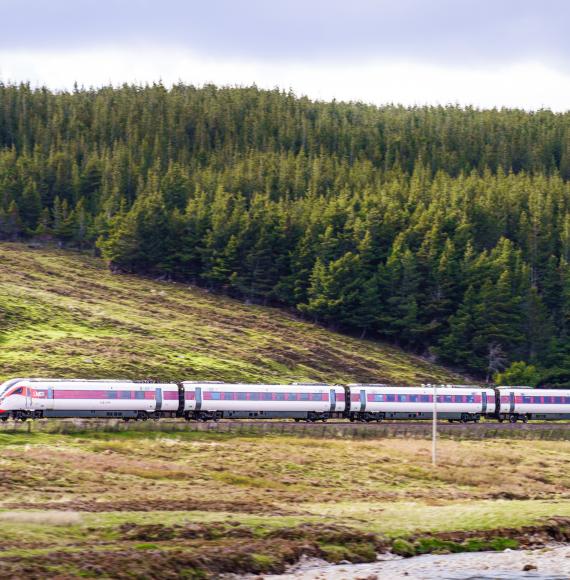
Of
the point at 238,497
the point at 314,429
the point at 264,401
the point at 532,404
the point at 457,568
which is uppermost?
the point at 264,401

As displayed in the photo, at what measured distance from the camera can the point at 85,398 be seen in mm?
78625

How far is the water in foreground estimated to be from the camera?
4606 centimetres

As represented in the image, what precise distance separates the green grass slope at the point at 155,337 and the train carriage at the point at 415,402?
759 inches

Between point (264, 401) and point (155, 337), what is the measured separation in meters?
35.0

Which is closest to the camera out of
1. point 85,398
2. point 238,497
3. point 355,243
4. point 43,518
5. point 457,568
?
point 457,568

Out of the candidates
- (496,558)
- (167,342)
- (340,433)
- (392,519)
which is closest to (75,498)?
(392,519)

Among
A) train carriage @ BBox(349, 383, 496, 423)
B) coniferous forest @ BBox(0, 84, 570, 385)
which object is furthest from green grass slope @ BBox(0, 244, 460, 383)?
train carriage @ BBox(349, 383, 496, 423)

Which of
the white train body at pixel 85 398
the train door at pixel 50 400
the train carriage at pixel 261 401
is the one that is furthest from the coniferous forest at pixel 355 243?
the train door at pixel 50 400

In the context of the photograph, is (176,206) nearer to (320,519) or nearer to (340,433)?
(340,433)

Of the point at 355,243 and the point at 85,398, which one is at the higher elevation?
the point at 355,243

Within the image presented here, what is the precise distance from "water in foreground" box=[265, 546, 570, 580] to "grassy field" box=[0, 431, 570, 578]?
42.9 inches

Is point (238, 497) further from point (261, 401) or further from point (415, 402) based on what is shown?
point (415, 402)

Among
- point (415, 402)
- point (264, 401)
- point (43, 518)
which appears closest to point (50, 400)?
point (264, 401)

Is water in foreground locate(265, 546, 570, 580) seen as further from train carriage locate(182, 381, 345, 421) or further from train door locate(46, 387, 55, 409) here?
train carriage locate(182, 381, 345, 421)
